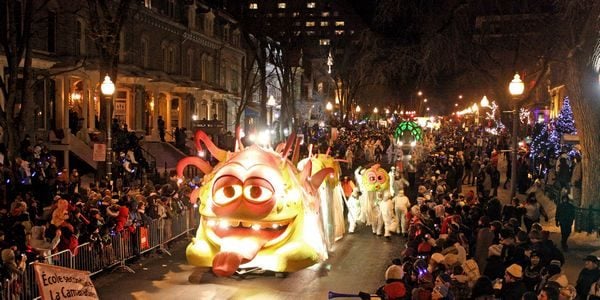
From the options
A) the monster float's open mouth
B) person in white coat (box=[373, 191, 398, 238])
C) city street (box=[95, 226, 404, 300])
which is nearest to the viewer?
the monster float's open mouth

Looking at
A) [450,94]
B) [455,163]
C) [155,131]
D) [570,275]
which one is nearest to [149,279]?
[570,275]

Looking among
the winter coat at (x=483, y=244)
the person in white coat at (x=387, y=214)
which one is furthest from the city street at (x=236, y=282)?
the person in white coat at (x=387, y=214)

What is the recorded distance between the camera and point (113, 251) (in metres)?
13.5

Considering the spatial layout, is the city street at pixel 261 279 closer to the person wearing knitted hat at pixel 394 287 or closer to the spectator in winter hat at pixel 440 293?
the person wearing knitted hat at pixel 394 287

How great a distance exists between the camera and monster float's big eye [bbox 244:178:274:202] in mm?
11898

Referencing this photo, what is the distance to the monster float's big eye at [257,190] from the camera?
1190 centimetres

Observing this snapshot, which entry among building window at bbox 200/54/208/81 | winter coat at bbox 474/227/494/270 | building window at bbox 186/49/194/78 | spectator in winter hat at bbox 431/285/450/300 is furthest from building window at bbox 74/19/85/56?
spectator in winter hat at bbox 431/285/450/300

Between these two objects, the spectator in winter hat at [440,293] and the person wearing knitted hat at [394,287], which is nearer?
the spectator in winter hat at [440,293]

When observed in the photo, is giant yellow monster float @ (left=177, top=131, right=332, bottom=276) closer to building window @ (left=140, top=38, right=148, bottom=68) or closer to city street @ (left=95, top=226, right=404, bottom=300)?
city street @ (left=95, top=226, right=404, bottom=300)

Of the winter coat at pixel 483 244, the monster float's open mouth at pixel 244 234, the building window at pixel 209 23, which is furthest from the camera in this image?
the building window at pixel 209 23

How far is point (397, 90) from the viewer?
60.5 metres

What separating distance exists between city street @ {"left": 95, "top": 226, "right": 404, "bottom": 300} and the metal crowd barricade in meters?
0.29

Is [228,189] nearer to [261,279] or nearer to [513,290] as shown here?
[261,279]

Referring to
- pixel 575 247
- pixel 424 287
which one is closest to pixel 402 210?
pixel 575 247
